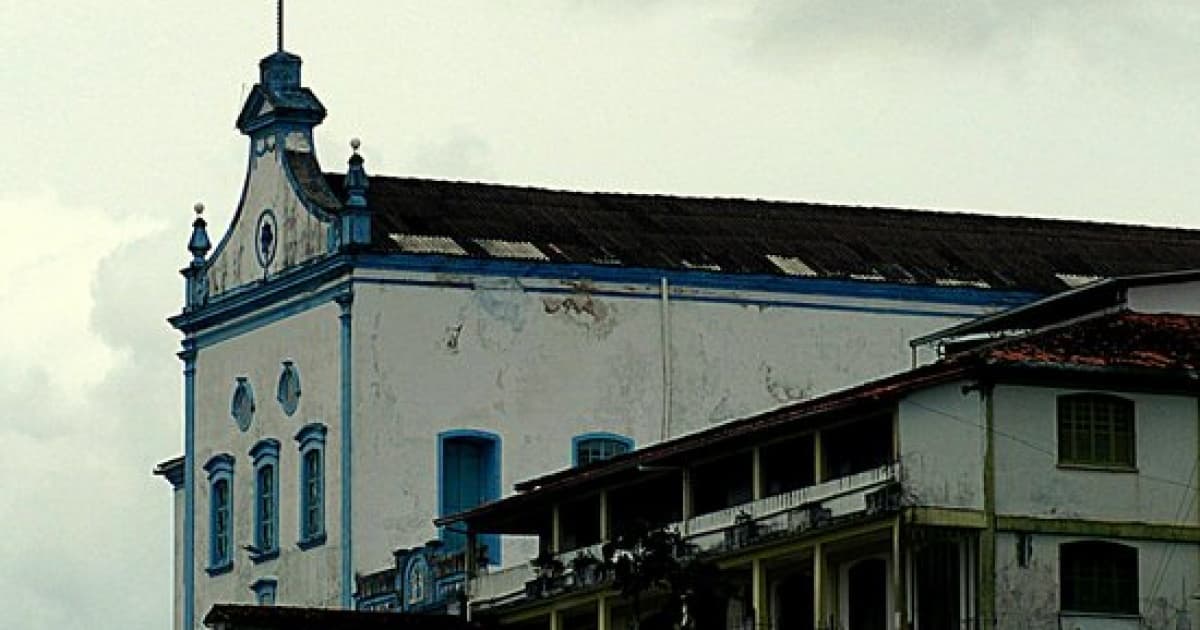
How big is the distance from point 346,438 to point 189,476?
30.3ft

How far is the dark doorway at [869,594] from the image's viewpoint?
81.5 m

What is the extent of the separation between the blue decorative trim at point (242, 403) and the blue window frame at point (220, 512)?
3.30 ft

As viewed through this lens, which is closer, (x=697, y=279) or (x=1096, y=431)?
(x=1096, y=431)

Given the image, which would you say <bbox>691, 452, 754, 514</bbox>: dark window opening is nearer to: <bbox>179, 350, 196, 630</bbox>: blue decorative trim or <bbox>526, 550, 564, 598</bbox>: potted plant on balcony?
<bbox>526, 550, 564, 598</bbox>: potted plant on balcony

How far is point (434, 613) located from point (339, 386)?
763 cm

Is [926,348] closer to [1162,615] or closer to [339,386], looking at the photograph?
[339,386]

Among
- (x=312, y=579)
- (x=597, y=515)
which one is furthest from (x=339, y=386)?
(x=597, y=515)

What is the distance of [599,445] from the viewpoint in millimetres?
102875

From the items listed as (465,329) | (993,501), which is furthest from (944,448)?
(465,329)

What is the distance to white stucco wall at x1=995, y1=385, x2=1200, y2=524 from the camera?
79938 millimetres

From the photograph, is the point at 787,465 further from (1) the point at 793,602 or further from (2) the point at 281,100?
(2) the point at 281,100

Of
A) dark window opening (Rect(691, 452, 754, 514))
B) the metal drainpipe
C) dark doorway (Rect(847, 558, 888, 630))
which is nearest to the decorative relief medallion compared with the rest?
the metal drainpipe

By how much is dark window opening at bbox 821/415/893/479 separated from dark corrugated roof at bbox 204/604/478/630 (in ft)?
36.8

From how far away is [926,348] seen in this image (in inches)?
4131
